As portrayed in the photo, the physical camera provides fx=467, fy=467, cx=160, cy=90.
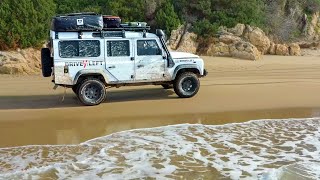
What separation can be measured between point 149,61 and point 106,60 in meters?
1.16

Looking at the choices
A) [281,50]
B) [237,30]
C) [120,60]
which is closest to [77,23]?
[120,60]

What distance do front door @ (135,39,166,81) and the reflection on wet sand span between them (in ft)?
6.39

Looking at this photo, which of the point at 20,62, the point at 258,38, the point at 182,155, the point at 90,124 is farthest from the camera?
the point at 258,38

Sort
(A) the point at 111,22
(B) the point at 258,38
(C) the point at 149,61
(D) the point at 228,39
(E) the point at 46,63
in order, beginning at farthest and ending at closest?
1. (B) the point at 258,38
2. (D) the point at 228,39
3. (A) the point at 111,22
4. (C) the point at 149,61
5. (E) the point at 46,63

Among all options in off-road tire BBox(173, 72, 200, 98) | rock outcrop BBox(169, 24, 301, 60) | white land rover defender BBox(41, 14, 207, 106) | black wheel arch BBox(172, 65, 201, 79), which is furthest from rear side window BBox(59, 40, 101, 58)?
rock outcrop BBox(169, 24, 301, 60)

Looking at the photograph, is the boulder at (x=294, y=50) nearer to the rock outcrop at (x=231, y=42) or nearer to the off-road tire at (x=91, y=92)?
the rock outcrop at (x=231, y=42)

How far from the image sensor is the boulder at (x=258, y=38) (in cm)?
2292

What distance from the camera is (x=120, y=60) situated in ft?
39.8

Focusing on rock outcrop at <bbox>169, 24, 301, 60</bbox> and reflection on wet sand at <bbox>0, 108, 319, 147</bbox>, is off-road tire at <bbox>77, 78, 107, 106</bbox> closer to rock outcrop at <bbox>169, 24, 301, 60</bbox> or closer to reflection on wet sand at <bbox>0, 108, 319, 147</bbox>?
reflection on wet sand at <bbox>0, 108, 319, 147</bbox>

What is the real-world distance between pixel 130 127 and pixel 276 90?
238 inches

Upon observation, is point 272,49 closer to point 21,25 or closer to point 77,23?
point 21,25

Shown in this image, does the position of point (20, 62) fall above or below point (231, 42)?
below

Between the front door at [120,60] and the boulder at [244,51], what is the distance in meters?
10.1

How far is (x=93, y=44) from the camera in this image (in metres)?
11.9
